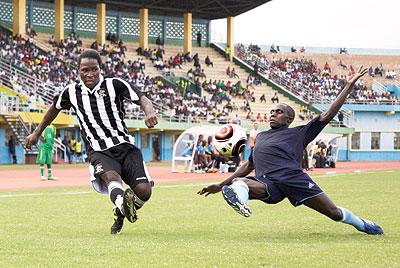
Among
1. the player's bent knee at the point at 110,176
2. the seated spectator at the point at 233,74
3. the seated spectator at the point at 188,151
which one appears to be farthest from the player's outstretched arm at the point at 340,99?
the seated spectator at the point at 233,74

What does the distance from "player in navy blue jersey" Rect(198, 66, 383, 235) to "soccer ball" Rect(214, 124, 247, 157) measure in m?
0.50

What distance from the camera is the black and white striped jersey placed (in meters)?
9.67

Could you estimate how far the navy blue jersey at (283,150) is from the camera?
9.66m

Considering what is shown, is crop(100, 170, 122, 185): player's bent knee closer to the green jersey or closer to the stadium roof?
the green jersey

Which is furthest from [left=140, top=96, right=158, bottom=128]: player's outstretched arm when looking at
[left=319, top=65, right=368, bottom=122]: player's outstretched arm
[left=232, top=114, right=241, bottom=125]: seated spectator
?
[left=232, top=114, right=241, bottom=125]: seated spectator

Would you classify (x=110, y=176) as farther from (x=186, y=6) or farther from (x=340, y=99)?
(x=186, y=6)

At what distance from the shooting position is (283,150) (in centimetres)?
975

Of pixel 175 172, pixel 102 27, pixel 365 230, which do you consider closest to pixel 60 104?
pixel 365 230

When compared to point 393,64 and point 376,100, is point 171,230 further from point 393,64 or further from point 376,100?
point 393,64

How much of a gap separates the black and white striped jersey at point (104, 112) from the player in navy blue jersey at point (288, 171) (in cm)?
133

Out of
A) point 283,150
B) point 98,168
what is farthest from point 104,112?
point 283,150

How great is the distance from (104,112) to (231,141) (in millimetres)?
1821

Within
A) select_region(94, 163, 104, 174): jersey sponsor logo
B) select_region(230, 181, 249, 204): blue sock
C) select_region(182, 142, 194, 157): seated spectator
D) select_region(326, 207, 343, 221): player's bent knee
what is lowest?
select_region(182, 142, 194, 157): seated spectator

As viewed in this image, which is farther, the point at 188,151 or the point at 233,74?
the point at 233,74
